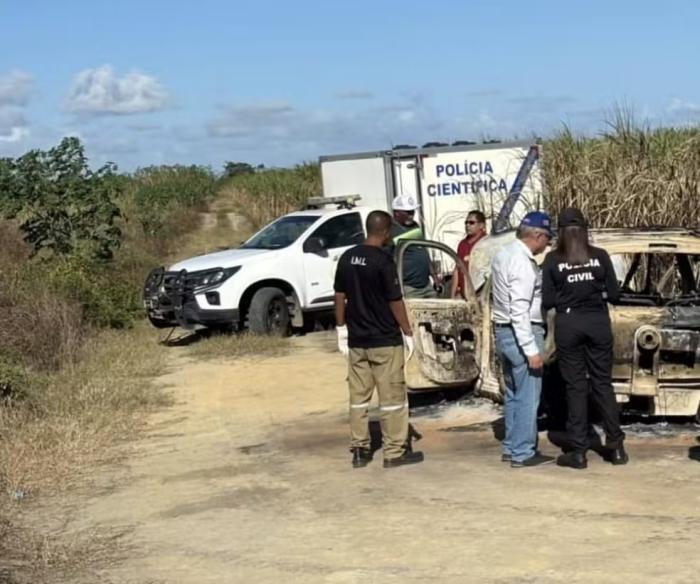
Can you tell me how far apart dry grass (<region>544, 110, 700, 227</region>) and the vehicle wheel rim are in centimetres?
408

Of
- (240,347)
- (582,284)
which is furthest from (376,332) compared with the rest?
(240,347)

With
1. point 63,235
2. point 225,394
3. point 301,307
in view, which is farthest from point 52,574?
point 63,235

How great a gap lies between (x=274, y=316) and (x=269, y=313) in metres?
0.13

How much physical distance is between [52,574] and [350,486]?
2.31m

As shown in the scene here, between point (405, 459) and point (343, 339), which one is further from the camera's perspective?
point (343, 339)

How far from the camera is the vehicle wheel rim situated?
15.3 m

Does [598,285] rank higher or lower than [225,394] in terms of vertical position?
higher

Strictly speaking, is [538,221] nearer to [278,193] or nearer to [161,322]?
[161,322]

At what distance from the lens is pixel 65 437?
29.8 ft

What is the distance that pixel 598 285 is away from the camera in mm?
7363

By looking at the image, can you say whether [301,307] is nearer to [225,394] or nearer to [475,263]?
[225,394]

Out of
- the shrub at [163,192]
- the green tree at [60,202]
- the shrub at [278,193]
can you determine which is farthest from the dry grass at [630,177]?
the shrub at [163,192]

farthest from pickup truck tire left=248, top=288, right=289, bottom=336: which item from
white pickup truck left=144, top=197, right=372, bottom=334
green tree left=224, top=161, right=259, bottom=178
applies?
green tree left=224, top=161, right=259, bottom=178

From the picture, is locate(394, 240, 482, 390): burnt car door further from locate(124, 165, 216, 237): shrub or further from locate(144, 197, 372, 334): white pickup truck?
locate(124, 165, 216, 237): shrub
